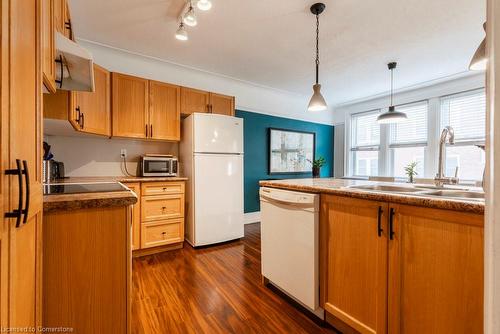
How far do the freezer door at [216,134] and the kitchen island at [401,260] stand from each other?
1792 millimetres

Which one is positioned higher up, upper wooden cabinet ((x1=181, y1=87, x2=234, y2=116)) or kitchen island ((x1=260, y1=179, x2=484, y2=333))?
upper wooden cabinet ((x1=181, y1=87, x2=234, y2=116))

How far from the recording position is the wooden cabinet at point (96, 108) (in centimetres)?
226

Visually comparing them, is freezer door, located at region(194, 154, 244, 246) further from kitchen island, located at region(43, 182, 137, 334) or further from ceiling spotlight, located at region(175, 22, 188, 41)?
kitchen island, located at region(43, 182, 137, 334)

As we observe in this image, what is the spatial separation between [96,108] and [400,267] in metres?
3.07

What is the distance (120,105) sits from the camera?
2756mm

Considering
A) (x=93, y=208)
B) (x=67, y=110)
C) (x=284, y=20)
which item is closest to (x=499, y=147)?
(x=93, y=208)

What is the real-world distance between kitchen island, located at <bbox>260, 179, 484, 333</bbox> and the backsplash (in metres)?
2.60

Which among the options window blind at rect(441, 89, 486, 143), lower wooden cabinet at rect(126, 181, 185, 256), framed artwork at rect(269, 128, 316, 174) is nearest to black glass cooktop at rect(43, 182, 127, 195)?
lower wooden cabinet at rect(126, 181, 185, 256)

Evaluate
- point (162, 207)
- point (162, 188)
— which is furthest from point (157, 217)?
point (162, 188)

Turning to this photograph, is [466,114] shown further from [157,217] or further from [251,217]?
[157,217]

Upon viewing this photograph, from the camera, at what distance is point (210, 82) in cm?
373

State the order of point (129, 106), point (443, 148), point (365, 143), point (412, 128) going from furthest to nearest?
point (365, 143) < point (412, 128) < point (129, 106) < point (443, 148)

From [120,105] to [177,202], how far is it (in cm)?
138

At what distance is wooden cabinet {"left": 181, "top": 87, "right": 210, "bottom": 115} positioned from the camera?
3.18 meters
